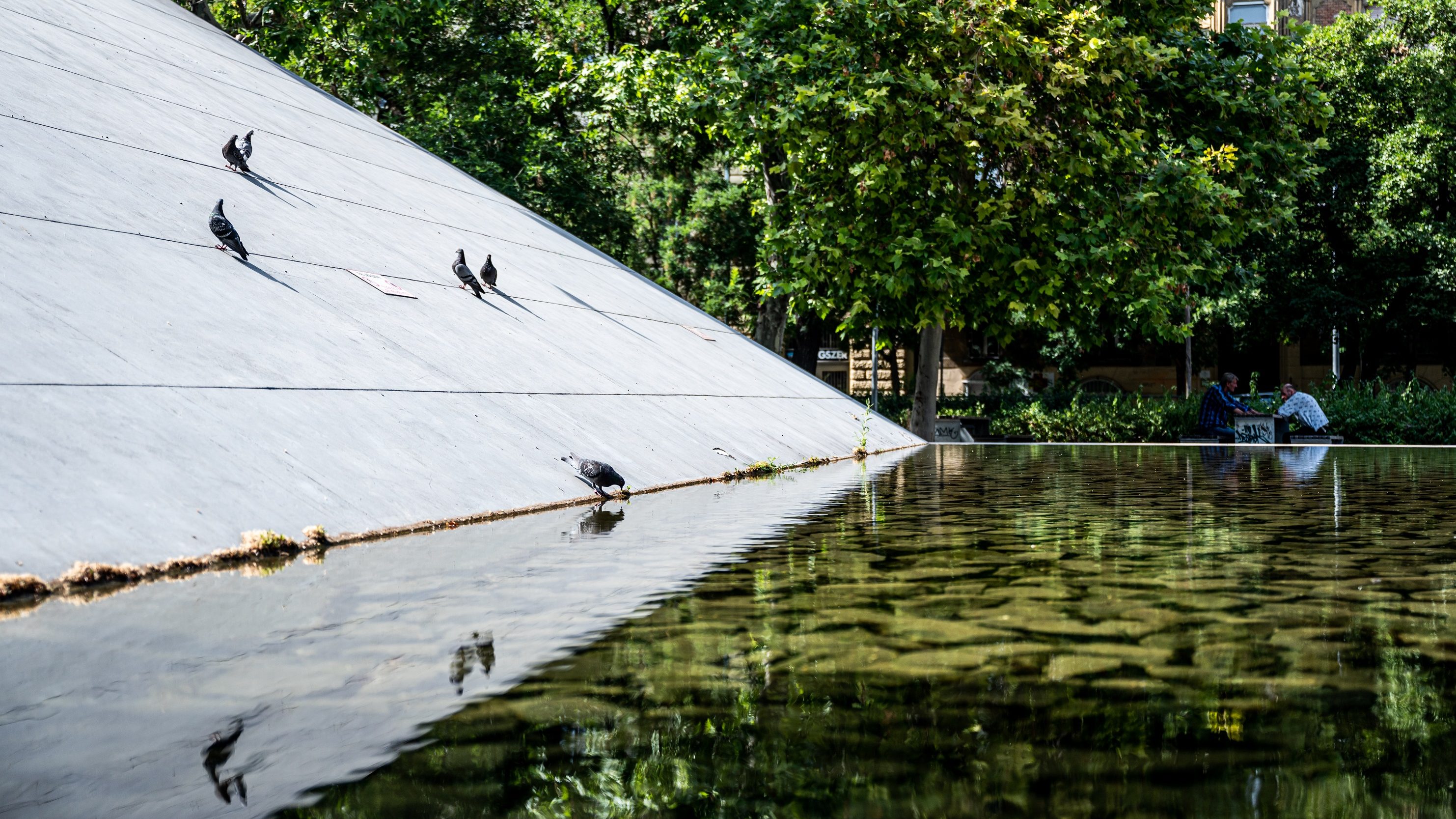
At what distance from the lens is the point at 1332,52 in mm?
33844

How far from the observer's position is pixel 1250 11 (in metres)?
45.2

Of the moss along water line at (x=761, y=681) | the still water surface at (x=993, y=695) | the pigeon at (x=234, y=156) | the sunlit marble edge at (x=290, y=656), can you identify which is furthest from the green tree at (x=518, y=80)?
the still water surface at (x=993, y=695)

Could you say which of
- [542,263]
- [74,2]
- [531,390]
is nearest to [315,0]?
[74,2]

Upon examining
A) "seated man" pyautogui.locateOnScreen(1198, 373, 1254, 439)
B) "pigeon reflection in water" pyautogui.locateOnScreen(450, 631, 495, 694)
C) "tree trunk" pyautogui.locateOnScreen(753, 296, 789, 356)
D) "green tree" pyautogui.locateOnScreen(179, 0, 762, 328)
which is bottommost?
"pigeon reflection in water" pyautogui.locateOnScreen(450, 631, 495, 694)

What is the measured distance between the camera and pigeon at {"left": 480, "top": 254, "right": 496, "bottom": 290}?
40.2 ft

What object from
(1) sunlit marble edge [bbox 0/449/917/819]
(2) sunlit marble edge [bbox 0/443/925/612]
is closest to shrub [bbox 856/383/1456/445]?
(2) sunlit marble edge [bbox 0/443/925/612]

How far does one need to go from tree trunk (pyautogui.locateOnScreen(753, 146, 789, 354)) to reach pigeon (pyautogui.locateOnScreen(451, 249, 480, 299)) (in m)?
9.02

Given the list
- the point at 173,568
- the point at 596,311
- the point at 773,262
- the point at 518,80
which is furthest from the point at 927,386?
the point at 173,568

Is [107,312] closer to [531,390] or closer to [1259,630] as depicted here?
[531,390]

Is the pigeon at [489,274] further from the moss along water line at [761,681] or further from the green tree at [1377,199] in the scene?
the green tree at [1377,199]

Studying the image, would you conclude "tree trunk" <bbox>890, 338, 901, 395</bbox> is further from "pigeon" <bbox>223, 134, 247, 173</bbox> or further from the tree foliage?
"pigeon" <bbox>223, 134, 247, 173</bbox>

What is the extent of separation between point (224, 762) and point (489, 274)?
965 centimetres

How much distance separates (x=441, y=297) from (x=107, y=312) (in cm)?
397

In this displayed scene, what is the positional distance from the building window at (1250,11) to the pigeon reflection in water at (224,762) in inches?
1900
